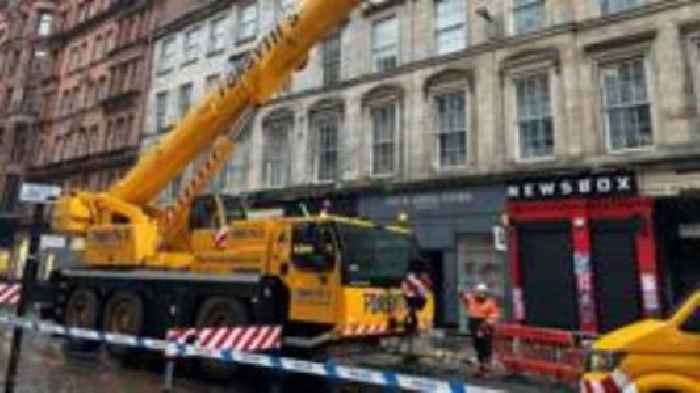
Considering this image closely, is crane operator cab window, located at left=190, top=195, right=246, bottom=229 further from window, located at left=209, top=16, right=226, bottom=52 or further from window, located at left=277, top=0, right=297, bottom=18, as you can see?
window, located at left=209, top=16, right=226, bottom=52

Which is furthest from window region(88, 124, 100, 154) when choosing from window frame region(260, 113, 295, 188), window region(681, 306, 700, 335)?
window region(681, 306, 700, 335)

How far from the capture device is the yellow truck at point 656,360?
6688 mm

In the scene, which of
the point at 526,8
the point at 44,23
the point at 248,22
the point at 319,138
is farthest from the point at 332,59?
the point at 44,23

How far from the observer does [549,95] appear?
1973 cm

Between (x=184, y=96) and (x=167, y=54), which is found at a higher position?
(x=167, y=54)

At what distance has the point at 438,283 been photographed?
21.8 metres

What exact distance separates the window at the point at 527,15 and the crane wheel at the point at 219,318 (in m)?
13.1

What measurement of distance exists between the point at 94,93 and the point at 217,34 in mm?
12624

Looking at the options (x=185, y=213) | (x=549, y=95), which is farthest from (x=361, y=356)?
(x=549, y=95)

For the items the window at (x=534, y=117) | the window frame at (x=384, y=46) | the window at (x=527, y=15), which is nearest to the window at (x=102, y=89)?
the window frame at (x=384, y=46)

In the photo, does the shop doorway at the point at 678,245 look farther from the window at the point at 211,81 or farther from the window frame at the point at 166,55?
the window frame at the point at 166,55

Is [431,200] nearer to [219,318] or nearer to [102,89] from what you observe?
[219,318]

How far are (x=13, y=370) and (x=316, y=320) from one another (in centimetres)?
457

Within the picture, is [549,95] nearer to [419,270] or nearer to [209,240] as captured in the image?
[419,270]
